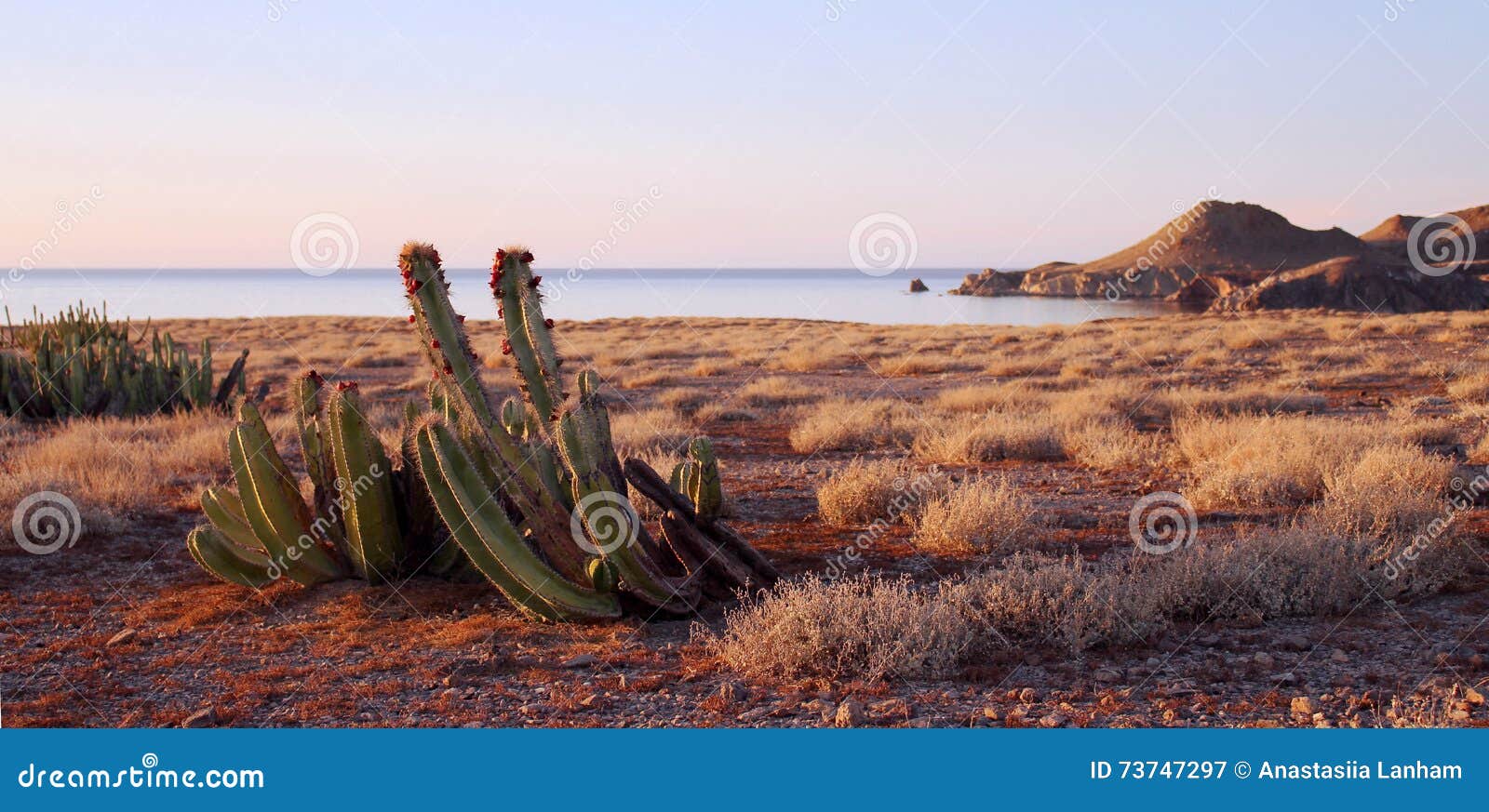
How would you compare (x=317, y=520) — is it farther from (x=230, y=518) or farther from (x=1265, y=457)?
(x=1265, y=457)

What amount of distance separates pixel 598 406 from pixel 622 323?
1556 inches

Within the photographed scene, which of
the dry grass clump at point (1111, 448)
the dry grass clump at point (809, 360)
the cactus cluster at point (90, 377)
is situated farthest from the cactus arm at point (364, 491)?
the dry grass clump at point (809, 360)

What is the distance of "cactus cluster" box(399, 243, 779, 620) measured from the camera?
5195mm

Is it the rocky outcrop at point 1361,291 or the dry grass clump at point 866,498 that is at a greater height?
→ the rocky outcrop at point 1361,291

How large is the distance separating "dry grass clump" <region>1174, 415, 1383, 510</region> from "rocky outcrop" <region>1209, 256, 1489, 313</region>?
42.1 m

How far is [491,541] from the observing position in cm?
516

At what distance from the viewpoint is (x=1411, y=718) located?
12.8 ft

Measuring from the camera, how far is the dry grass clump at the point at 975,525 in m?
6.64

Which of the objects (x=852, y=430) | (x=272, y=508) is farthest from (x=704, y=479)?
(x=852, y=430)

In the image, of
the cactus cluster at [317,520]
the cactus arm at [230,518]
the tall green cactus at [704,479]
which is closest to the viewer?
the cactus cluster at [317,520]

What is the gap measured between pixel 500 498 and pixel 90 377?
10.3 m

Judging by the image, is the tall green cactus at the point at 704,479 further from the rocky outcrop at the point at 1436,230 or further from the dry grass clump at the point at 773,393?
the rocky outcrop at the point at 1436,230

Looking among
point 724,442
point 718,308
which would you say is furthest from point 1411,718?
point 718,308

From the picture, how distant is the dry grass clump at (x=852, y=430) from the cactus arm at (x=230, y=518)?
584cm
